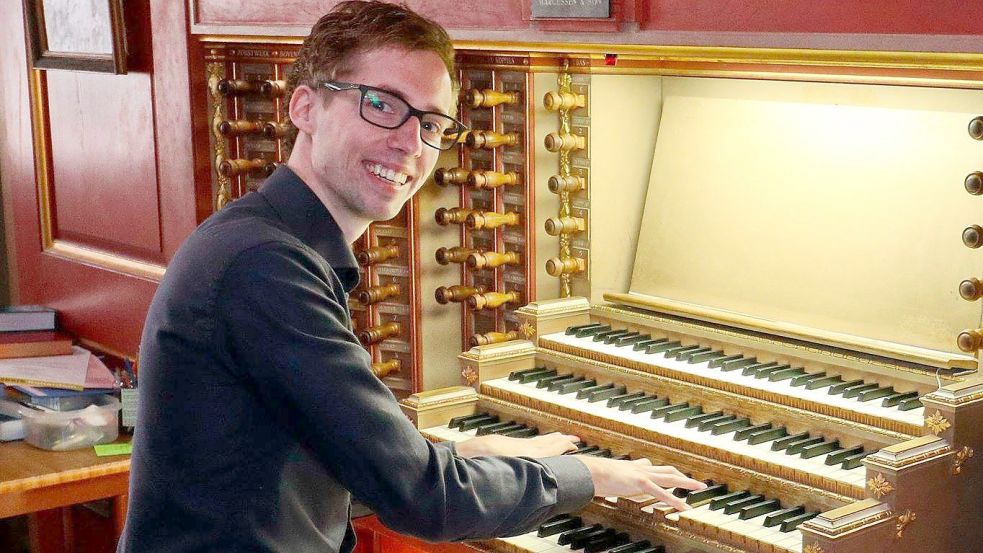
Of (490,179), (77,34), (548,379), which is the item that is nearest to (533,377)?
(548,379)

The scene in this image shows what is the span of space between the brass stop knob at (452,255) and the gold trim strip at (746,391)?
352mm

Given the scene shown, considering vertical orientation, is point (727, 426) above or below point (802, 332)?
below

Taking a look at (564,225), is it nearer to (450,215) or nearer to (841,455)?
(450,215)

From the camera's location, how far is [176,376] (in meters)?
1.68

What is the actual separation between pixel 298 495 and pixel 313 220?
0.39 meters

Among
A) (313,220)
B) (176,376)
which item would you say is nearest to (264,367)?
(176,376)

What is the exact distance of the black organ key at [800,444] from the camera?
2.40 metres

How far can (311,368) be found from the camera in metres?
1.64

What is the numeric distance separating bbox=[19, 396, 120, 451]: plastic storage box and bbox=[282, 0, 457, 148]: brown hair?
1642mm

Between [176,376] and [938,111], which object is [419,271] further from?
[176,376]

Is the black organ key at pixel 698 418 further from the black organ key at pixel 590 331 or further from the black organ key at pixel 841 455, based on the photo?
→ the black organ key at pixel 590 331

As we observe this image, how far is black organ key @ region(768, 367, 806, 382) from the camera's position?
267cm

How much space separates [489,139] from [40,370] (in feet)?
5.12

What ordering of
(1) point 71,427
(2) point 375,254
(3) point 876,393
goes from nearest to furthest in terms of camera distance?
(3) point 876,393
(1) point 71,427
(2) point 375,254
